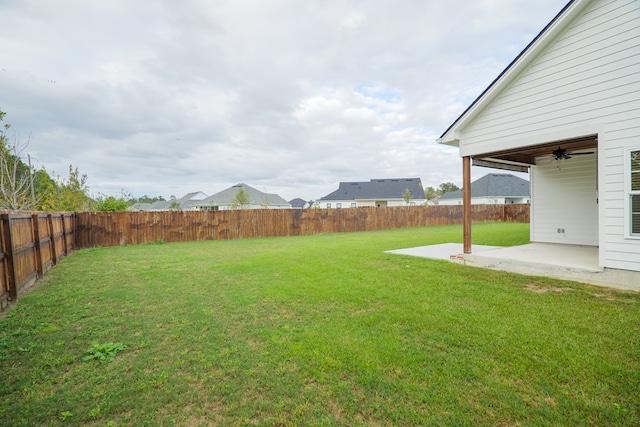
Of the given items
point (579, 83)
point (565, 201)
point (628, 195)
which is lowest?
point (565, 201)

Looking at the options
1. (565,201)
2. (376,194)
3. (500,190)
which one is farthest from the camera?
(376,194)

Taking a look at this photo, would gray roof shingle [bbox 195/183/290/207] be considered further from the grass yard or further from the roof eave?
the grass yard

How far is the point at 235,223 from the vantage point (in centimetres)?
1625

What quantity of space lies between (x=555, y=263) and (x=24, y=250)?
10696 mm

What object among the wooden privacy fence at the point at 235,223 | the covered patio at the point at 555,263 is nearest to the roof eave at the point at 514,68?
the covered patio at the point at 555,263

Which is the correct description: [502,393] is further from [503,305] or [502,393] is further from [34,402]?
[34,402]

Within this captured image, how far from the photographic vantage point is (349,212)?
19.4 meters

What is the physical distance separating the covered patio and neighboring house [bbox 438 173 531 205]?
30.7 meters

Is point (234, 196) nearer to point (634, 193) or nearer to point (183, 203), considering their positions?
point (183, 203)

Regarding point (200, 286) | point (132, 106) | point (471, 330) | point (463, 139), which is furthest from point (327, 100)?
point (471, 330)

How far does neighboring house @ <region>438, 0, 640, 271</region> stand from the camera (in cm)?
506

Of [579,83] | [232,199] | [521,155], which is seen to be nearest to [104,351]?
[579,83]

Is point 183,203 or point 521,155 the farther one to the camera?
point 183,203

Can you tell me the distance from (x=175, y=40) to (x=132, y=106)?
583 cm
